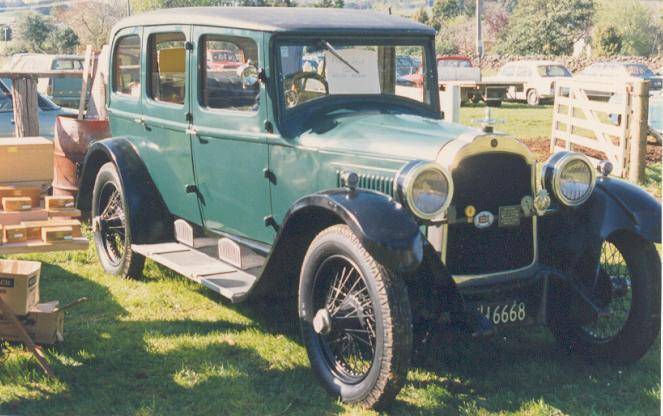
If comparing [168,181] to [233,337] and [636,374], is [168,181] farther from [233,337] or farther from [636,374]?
[636,374]

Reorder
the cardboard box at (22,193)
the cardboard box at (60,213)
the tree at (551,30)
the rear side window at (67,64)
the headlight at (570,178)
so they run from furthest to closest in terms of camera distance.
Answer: the tree at (551,30), the rear side window at (67,64), the cardboard box at (22,193), the cardboard box at (60,213), the headlight at (570,178)

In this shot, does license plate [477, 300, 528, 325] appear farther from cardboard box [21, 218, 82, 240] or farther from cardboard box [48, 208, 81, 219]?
cardboard box [48, 208, 81, 219]

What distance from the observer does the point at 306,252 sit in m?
4.52

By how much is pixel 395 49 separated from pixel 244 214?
1.32m

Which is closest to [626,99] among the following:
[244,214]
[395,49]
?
[395,49]

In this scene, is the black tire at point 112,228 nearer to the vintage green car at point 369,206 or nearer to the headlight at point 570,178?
the vintage green car at point 369,206

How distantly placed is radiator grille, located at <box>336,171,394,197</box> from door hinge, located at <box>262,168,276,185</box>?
52 centimetres

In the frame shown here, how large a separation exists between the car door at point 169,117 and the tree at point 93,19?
42390 millimetres

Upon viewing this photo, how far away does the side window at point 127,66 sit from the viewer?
6.09 m

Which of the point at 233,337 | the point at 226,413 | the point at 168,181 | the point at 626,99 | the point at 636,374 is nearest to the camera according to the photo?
the point at 226,413

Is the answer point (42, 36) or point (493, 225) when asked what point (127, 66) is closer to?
point (493, 225)

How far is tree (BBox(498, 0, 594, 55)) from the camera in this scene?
133 feet

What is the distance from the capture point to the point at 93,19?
51188 millimetres

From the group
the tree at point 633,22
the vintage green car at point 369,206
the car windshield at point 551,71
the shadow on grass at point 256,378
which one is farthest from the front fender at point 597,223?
the tree at point 633,22
